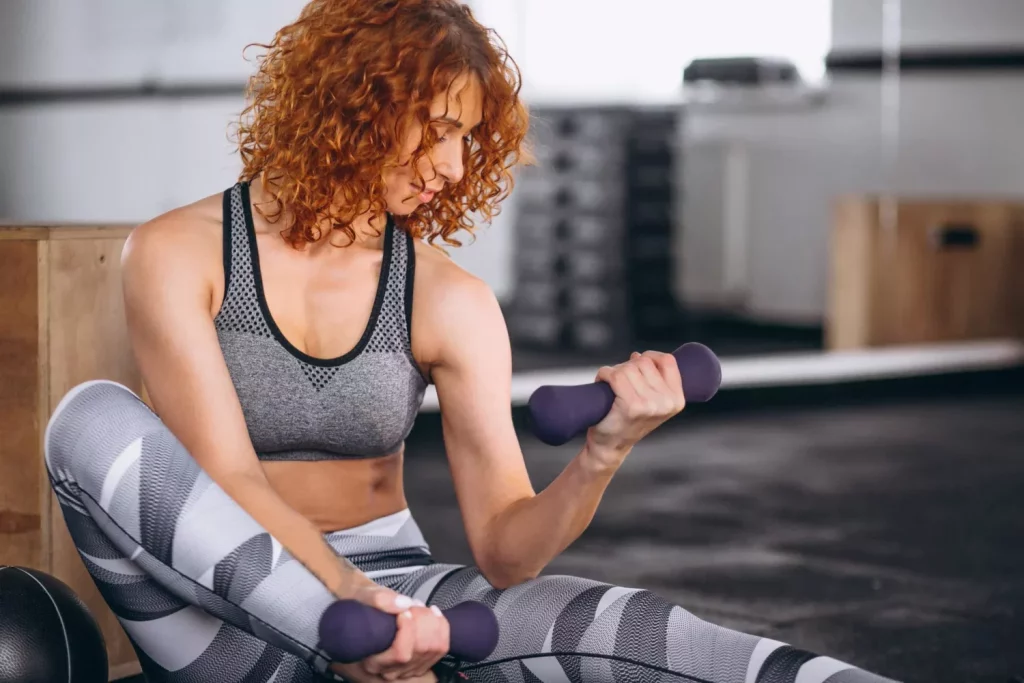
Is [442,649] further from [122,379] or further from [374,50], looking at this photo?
[122,379]

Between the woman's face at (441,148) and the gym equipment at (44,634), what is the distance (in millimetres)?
574

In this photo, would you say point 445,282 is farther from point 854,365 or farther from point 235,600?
point 854,365

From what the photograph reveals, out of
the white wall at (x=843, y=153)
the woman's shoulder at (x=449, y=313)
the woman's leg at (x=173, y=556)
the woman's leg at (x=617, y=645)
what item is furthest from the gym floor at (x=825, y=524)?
the white wall at (x=843, y=153)

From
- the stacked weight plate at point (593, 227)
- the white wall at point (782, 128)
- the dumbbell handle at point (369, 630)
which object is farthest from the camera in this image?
the stacked weight plate at point (593, 227)

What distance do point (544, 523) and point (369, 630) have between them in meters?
0.27

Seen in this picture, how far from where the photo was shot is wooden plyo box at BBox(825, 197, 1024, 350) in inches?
202

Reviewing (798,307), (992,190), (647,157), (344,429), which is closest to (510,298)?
(647,157)

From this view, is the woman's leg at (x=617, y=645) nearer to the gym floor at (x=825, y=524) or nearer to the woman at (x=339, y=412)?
the woman at (x=339, y=412)

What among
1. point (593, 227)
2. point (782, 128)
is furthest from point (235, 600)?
point (782, 128)

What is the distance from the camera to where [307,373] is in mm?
1364

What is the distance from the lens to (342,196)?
1.39 metres

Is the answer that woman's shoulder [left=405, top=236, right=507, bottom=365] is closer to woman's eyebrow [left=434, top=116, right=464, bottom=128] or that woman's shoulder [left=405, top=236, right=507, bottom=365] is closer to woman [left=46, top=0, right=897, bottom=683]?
woman [left=46, top=0, right=897, bottom=683]

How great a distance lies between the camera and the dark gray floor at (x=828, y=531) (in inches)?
85.0

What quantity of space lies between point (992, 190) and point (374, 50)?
5.25 metres
